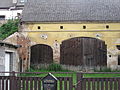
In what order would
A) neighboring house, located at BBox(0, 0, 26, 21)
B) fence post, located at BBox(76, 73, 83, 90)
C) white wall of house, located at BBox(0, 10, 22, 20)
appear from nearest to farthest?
fence post, located at BBox(76, 73, 83, 90), white wall of house, located at BBox(0, 10, 22, 20), neighboring house, located at BBox(0, 0, 26, 21)

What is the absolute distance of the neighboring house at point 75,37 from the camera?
87.9ft

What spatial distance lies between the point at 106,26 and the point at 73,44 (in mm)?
3384

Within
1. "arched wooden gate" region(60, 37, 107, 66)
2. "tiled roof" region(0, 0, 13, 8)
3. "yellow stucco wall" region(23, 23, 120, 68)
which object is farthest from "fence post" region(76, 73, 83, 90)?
"tiled roof" region(0, 0, 13, 8)

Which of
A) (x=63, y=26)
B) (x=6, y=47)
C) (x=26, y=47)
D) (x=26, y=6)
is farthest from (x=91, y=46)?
(x=6, y=47)

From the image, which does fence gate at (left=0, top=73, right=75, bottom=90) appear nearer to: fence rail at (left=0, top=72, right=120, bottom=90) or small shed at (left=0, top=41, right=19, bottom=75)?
fence rail at (left=0, top=72, right=120, bottom=90)

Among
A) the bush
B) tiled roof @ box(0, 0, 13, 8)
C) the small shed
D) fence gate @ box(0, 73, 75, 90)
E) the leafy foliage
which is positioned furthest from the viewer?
tiled roof @ box(0, 0, 13, 8)

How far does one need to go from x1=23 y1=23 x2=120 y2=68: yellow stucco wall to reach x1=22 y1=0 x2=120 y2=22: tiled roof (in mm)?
537

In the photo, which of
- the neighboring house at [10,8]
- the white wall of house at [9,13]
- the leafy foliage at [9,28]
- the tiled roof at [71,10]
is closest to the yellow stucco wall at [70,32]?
the tiled roof at [71,10]

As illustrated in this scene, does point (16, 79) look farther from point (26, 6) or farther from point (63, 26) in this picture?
point (26, 6)

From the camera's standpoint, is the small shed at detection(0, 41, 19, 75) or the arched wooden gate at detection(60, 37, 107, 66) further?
the arched wooden gate at detection(60, 37, 107, 66)

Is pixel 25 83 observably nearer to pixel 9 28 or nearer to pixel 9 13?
pixel 9 28

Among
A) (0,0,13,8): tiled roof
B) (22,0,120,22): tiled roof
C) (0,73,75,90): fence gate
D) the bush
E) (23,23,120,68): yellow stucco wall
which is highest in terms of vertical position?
(0,0,13,8): tiled roof

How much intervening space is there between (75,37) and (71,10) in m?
3.22

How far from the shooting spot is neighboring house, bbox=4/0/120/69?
2678cm
